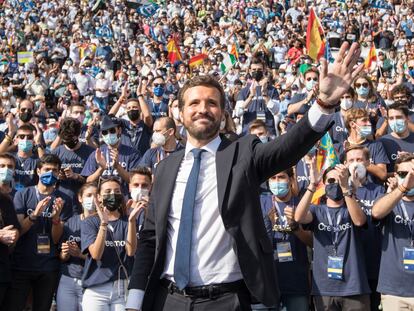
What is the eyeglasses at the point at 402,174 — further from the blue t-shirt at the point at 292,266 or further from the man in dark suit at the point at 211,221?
the man in dark suit at the point at 211,221

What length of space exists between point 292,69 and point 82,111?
21.8 ft

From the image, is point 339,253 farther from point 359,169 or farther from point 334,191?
point 359,169

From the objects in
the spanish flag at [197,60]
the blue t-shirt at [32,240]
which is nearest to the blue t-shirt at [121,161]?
the blue t-shirt at [32,240]

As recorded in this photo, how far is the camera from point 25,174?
325 inches

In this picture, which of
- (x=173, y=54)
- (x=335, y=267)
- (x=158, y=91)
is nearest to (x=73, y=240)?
(x=335, y=267)

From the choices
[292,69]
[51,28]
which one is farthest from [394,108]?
[51,28]

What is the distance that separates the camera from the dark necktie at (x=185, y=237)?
336 cm

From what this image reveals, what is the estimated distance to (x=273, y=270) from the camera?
11.1 feet

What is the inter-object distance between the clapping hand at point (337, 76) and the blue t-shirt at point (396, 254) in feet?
10.8

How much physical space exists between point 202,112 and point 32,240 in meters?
4.12

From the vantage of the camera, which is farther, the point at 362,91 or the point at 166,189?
the point at 362,91

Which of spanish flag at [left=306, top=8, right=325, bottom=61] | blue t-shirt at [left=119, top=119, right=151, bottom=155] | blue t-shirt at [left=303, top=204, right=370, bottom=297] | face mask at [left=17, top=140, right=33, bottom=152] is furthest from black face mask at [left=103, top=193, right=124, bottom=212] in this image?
spanish flag at [left=306, top=8, right=325, bottom=61]

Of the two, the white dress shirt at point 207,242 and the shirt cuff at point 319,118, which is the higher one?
the shirt cuff at point 319,118

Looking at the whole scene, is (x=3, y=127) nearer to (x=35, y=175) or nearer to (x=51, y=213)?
(x=35, y=175)
